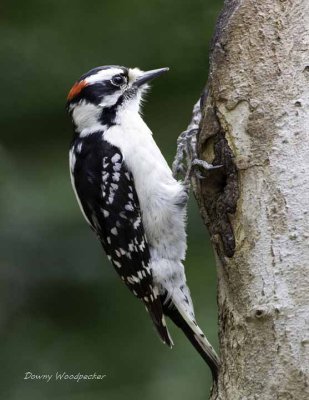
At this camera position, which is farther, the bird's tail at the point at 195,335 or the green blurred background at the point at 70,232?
the green blurred background at the point at 70,232

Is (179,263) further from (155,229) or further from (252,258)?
(252,258)

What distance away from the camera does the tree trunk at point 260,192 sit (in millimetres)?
2433

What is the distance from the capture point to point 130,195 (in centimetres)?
326

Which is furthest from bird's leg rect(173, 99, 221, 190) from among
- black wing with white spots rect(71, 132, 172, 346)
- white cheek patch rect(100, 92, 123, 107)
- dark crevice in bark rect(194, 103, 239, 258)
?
white cheek patch rect(100, 92, 123, 107)

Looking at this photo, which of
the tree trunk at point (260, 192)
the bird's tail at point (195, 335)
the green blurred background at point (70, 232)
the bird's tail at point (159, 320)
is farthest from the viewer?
the green blurred background at point (70, 232)

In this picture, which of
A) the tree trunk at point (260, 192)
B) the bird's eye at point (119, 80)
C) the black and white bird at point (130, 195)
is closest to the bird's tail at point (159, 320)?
the black and white bird at point (130, 195)

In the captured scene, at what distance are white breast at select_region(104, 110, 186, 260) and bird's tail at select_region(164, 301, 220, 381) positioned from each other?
0.79ft

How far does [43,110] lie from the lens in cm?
541

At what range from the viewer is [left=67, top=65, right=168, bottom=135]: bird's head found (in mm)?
3359

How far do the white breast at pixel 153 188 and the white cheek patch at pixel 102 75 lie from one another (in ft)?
0.55

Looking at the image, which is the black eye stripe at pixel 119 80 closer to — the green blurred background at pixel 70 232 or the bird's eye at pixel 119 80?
the bird's eye at pixel 119 80

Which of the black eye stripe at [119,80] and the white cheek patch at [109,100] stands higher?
the black eye stripe at [119,80]

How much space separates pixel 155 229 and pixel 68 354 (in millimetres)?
2223

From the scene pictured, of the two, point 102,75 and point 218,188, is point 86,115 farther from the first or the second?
point 218,188
